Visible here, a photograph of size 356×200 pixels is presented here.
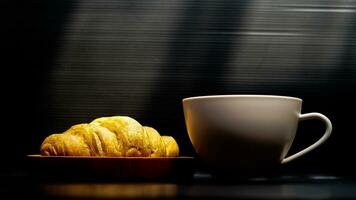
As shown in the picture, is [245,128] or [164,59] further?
[164,59]

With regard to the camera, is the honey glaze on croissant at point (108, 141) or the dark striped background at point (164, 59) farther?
the dark striped background at point (164, 59)

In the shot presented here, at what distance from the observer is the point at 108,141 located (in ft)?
2.10

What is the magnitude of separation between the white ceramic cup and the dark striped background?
16 centimetres

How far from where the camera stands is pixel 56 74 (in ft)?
2.66

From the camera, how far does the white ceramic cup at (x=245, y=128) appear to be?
0.61 meters

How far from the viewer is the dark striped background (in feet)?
2.62

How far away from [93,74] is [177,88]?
133 millimetres

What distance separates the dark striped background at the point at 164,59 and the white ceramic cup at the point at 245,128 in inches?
6.5

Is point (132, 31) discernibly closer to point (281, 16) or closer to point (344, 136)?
point (281, 16)

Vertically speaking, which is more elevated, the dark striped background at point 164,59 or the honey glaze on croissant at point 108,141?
the dark striped background at point 164,59

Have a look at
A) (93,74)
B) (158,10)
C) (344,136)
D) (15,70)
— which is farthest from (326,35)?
(15,70)

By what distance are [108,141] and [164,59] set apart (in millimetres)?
215

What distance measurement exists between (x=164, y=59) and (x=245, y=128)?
25 cm

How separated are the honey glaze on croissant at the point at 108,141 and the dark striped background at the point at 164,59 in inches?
5.0
